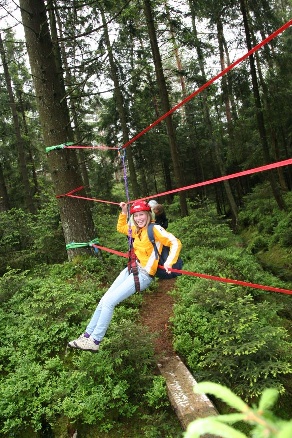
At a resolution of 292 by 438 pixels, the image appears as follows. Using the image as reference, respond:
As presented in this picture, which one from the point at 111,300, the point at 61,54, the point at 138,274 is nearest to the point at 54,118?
the point at 138,274

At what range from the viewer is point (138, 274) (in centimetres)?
449

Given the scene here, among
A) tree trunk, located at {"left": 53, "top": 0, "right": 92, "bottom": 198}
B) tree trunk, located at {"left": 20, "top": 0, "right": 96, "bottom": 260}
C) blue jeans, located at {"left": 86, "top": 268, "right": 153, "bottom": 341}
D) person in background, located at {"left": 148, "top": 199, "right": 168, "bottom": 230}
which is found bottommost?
blue jeans, located at {"left": 86, "top": 268, "right": 153, "bottom": 341}

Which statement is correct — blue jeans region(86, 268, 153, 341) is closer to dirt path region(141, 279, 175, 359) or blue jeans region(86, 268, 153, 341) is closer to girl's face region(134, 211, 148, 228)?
girl's face region(134, 211, 148, 228)

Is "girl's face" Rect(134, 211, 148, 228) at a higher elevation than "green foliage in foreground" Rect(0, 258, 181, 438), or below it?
higher

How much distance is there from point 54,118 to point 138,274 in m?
4.85

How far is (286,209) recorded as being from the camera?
55.7ft

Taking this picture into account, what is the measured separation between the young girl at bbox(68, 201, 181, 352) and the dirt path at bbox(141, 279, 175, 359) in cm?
106

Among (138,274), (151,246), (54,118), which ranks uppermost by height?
(54,118)

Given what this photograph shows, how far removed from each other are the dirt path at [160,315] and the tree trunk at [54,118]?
6.64ft

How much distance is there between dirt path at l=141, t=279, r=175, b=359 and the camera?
5.38m

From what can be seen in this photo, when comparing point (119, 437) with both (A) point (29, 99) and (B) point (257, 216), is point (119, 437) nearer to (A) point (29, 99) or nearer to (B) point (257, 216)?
(B) point (257, 216)

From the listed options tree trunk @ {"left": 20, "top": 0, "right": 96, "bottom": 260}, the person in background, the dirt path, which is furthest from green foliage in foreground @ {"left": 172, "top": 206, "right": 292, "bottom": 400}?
tree trunk @ {"left": 20, "top": 0, "right": 96, "bottom": 260}

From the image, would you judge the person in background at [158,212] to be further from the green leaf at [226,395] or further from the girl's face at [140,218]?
the green leaf at [226,395]

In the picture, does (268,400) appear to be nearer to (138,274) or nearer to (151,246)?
(138,274)
